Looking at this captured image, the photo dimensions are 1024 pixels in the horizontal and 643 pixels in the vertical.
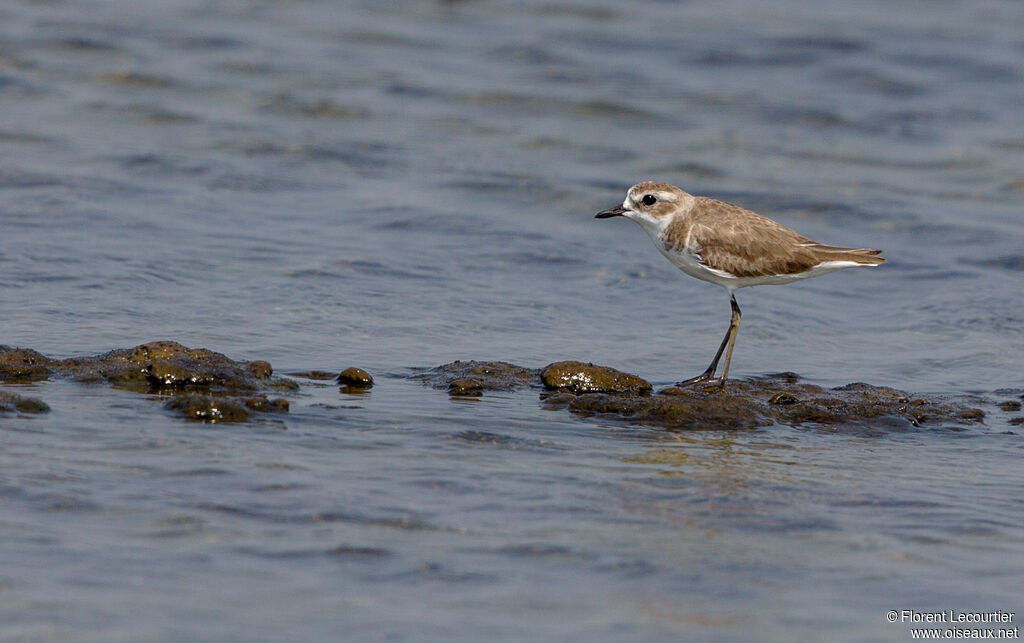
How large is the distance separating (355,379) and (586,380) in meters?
1.36

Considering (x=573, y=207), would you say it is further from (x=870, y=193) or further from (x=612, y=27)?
(x=612, y=27)

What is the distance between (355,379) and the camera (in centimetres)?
754

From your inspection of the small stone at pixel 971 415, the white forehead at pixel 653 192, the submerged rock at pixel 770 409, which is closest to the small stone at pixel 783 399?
the submerged rock at pixel 770 409

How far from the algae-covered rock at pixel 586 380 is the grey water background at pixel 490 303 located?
24 cm

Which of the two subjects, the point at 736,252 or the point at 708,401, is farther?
the point at 736,252

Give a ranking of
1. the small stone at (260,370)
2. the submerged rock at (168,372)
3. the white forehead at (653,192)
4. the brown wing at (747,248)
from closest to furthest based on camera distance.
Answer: the submerged rock at (168,372) < the small stone at (260,370) < the brown wing at (747,248) < the white forehead at (653,192)

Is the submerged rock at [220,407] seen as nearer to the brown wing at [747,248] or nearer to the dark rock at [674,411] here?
the dark rock at [674,411]

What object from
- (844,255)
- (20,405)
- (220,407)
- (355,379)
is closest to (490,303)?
(355,379)

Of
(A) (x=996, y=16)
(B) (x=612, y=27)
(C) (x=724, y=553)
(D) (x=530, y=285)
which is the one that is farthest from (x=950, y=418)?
(A) (x=996, y=16)

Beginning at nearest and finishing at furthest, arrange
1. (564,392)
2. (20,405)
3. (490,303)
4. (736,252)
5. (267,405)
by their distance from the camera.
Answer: (20,405) → (267,405) → (564,392) → (736,252) → (490,303)

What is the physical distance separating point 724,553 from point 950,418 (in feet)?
9.34

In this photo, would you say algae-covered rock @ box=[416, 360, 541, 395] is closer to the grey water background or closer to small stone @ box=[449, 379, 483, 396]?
small stone @ box=[449, 379, 483, 396]

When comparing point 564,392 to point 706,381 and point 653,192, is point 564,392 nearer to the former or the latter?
point 706,381

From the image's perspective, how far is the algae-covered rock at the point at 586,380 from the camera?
25.3ft
